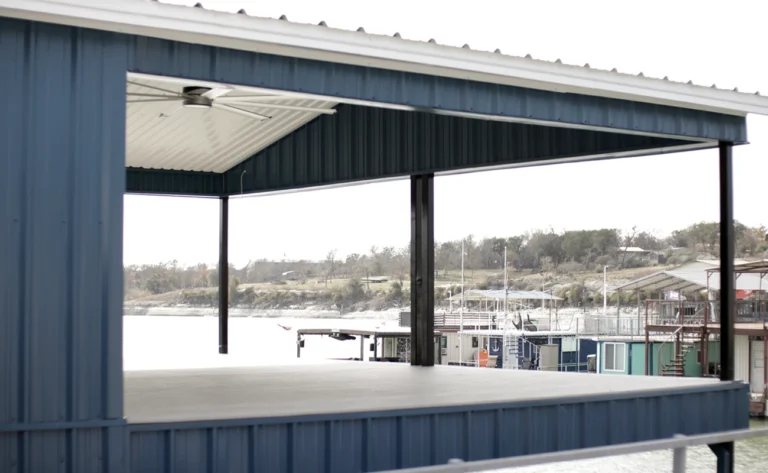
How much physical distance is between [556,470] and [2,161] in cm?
2462

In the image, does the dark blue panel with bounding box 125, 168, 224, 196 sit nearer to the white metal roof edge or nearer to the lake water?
the lake water

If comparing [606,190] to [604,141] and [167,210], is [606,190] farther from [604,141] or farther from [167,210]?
[604,141]

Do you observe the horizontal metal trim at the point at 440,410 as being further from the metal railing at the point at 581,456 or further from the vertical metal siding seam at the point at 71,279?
the metal railing at the point at 581,456

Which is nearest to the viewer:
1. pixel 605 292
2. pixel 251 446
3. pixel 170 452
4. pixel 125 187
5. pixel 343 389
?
pixel 170 452

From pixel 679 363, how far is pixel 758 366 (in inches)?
110

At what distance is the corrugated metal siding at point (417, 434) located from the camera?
6406mm

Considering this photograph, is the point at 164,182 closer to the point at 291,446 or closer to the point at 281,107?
the point at 281,107

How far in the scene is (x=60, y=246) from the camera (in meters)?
5.87

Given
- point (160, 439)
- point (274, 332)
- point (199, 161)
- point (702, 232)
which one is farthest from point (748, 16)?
point (160, 439)

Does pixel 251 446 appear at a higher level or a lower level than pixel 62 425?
lower

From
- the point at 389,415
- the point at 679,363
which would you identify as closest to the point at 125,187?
the point at 389,415

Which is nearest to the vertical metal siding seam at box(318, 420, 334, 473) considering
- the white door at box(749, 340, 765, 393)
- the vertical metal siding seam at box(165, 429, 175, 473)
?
the vertical metal siding seam at box(165, 429, 175, 473)

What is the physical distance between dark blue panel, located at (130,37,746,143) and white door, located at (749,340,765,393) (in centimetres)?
2181

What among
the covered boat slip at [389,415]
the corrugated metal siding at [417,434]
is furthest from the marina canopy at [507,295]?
the corrugated metal siding at [417,434]
